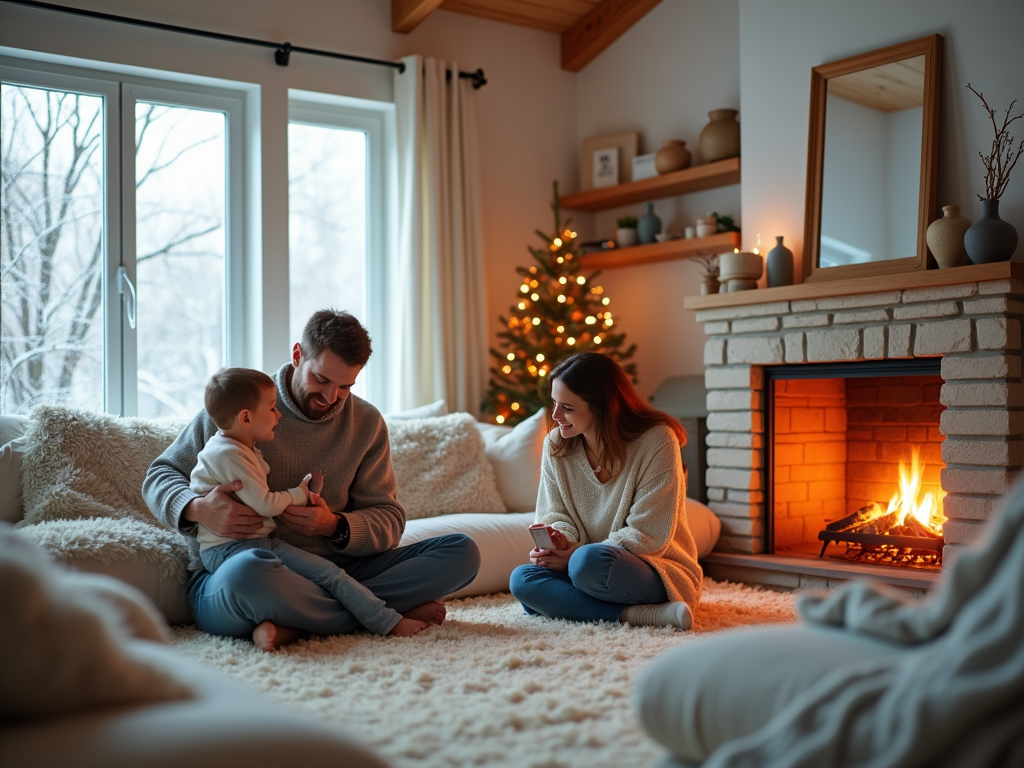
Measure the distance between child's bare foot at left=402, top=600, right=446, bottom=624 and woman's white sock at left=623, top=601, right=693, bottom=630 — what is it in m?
0.55

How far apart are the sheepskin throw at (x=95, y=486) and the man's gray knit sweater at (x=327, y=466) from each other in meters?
0.16

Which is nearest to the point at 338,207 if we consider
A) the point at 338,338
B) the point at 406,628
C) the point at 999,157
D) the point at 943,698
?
the point at 338,338

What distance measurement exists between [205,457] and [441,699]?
97 centimetres

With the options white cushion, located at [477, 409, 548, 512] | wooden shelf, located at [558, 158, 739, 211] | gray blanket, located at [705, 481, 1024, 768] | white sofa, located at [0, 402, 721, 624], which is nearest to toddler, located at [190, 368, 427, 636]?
white sofa, located at [0, 402, 721, 624]

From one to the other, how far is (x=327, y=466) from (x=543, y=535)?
2.22 feet

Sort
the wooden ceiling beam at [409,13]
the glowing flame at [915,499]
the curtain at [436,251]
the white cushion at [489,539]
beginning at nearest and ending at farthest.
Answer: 1. the white cushion at [489,539]
2. the glowing flame at [915,499]
3. the wooden ceiling beam at [409,13]
4. the curtain at [436,251]

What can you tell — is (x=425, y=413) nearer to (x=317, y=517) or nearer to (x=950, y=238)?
(x=317, y=517)

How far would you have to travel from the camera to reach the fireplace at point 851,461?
12.1 ft

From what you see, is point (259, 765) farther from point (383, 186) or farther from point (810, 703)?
point (383, 186)

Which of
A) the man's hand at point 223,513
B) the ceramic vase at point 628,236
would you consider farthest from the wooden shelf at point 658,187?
the man's hand at point 223,513

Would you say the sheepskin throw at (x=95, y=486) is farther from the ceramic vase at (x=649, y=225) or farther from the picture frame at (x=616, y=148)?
the picture frame at (x=616, y=148)

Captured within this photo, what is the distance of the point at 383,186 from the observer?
4.77m

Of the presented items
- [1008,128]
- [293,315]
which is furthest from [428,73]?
[1008,128]

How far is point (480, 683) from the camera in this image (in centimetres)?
213
